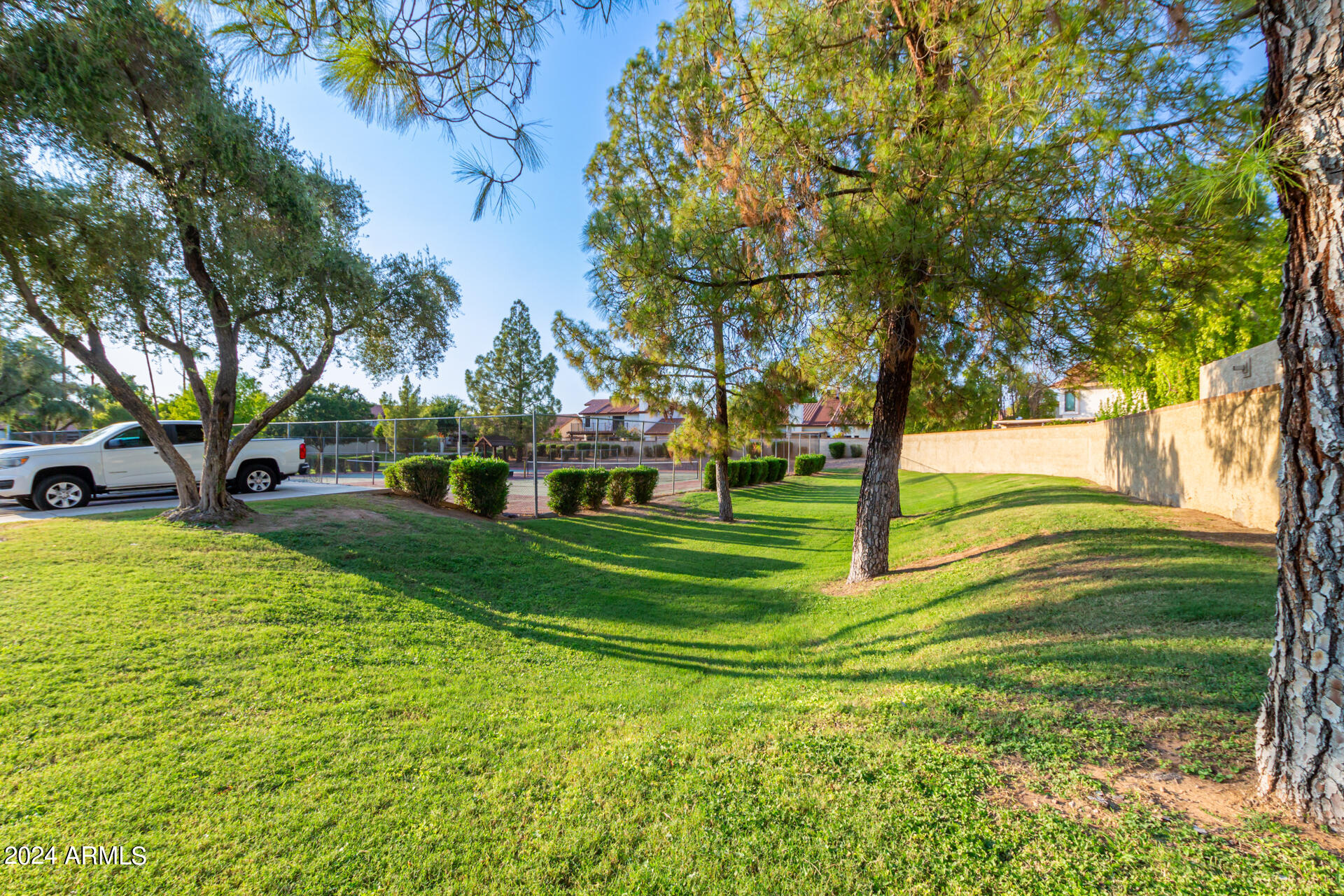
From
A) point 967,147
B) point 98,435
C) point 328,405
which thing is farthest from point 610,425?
point 967,147

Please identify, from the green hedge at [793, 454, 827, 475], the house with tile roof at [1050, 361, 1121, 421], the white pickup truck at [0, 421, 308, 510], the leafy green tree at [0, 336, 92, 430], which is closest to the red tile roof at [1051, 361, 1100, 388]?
the house with tile roof at [1050, 361, 1121, 421]

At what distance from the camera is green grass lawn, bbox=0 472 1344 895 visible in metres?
2.11

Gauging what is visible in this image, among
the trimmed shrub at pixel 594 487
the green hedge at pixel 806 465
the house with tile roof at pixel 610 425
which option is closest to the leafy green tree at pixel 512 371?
the house with tile roof at pixel 610 425

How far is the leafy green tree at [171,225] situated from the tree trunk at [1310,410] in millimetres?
6685

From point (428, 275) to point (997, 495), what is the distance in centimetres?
1468

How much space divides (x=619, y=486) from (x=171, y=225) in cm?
1018

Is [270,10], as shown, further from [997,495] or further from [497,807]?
[997,495]

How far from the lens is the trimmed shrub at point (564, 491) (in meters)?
11.9

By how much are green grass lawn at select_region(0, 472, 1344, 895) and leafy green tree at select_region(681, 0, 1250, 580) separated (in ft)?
9.91

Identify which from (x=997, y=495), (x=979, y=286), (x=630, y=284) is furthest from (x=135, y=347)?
(x=997, y=495)

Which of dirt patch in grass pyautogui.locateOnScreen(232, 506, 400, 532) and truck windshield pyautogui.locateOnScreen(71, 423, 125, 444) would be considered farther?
truck windshield pyautogui.locateOnScreen(71, 423, 125, 444)

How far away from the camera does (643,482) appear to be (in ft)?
50.5

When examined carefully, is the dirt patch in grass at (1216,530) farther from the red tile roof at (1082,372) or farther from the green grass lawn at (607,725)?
the red tile roof at (1082,372)

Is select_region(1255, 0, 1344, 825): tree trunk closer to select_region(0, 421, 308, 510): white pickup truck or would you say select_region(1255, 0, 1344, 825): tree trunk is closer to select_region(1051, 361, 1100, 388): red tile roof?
select_region(1051, 361, 1100, 388): red tile roof
